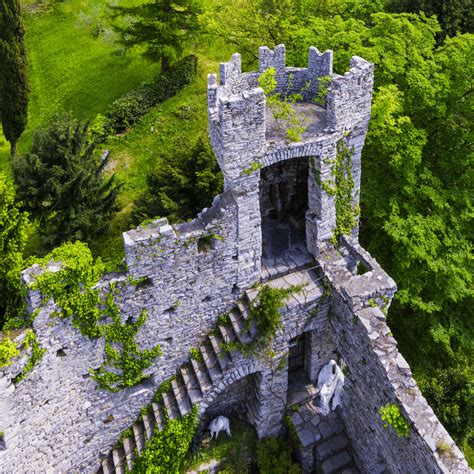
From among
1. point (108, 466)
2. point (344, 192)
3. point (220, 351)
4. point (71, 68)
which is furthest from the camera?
point (71, 68)

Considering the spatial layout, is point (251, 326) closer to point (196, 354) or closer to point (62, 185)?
point (196, 354)

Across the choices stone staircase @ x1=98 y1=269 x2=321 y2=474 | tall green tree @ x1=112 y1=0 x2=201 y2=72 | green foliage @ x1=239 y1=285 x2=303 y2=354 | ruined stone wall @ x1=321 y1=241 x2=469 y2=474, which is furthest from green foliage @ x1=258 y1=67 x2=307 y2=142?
tall green tree @ x1=112 y1=0 x2=201 y2=72

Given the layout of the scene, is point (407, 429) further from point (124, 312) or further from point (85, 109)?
point (85, 109)

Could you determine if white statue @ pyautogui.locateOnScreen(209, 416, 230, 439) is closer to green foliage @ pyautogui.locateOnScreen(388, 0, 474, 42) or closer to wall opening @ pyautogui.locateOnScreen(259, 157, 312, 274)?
wall opening @ pyautogui.locateOnScreen(259, 157, 312, 274)

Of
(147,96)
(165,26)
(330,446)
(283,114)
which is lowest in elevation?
(330,446)

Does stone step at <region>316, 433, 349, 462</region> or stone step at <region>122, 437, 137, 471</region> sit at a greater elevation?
stone step at <region>122, 437, 137, 471</region>

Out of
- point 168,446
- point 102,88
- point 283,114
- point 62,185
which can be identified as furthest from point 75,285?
point 102,88

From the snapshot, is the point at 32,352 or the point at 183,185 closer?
the point at 32,352
